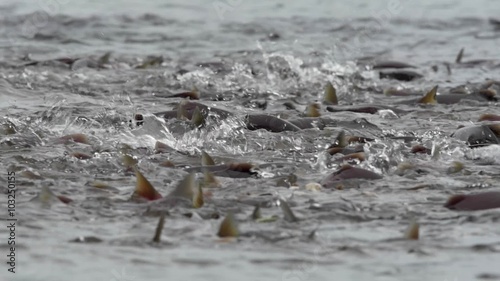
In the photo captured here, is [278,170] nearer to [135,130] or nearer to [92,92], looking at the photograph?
[135,130]

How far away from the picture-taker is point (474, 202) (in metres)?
5.24

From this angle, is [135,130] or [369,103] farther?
[369,103]

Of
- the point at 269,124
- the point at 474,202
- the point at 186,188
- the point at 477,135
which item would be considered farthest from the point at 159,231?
the point at 477,135

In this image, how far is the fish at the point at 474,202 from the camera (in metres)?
5.21

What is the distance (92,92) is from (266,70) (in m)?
1.84

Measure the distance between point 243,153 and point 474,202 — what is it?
5.64ft

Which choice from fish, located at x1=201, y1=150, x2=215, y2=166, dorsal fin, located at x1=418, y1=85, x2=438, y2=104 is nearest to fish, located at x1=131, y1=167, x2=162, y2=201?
fish, located at x1=201, y1=150, x2=215, y2=166

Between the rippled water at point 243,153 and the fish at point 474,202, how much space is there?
0.06m

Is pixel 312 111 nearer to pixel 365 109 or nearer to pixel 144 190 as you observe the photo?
pixel 365 109

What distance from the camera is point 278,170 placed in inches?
236

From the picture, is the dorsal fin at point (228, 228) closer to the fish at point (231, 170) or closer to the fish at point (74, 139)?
the fish at point (231, 170)

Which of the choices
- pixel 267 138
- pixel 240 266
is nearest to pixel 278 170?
pixel 267 138

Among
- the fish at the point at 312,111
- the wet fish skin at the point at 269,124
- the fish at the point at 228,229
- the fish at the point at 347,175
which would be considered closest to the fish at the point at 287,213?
the fish at the point at 228,229

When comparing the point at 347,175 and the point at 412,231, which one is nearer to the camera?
the point at 412,231
